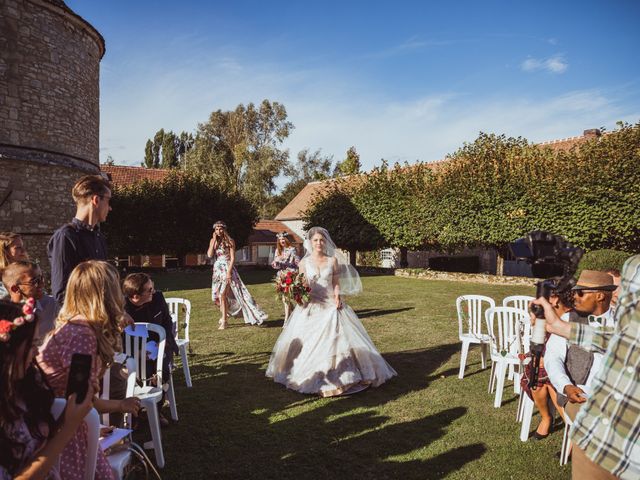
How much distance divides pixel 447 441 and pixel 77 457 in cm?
368

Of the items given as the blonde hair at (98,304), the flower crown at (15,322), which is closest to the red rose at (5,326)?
the flower crown at (15,322)

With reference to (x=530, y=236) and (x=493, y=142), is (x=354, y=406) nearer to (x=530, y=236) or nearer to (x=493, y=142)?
(x=530, y=236)

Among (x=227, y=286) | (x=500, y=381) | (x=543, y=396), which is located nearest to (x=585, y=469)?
(x=543, y=396)

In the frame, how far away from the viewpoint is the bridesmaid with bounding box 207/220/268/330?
1009 cm

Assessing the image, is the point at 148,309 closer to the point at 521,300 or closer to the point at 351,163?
the point at 521,300

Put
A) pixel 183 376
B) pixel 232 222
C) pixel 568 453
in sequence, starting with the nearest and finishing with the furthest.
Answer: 1. pixel 568 453
2. pixel 183 376
3. pixel 232 222

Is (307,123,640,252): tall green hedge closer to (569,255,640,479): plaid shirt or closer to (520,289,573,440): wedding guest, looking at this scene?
(520,289,573,440): wedding guest

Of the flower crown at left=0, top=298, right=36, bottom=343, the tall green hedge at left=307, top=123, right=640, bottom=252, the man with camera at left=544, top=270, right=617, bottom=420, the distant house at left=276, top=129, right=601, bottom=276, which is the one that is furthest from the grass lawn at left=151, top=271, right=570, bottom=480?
the distant house at left=276, top=129, right=601, bottom=276

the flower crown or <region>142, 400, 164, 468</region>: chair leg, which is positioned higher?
the flower crown

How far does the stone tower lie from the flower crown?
55.7 ft

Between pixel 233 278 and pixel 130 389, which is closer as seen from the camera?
pixel 130 389

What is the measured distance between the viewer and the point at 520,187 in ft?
67.3

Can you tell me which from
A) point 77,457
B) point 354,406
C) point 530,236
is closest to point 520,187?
point 354,406

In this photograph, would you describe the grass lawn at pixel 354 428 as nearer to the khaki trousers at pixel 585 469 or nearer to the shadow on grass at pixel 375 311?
the khaki trousers at pixel 585 469
